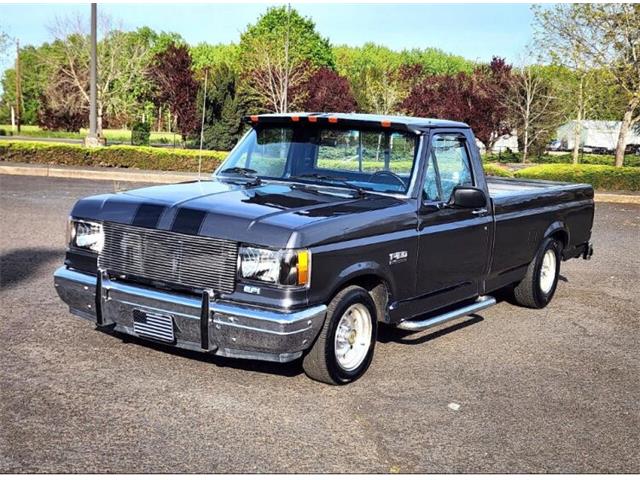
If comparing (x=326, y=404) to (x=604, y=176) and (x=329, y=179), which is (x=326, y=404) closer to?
(x=329, y=179)

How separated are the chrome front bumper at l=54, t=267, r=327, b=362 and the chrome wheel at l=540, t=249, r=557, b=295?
4.11 metres

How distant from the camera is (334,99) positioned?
152 feet

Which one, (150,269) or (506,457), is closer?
(506,457)

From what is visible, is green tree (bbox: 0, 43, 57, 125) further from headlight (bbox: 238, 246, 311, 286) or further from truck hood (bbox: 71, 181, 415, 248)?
headlight (bbox: 238, 246, 311, 286)

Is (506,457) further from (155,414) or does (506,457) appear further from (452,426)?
(155,414)

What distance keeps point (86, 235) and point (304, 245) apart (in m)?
1.80

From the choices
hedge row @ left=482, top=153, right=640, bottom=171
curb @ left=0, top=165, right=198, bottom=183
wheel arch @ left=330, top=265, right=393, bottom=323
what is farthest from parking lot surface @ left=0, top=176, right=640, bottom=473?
hedge row @ left=482, top=153, right=640, bottom=171

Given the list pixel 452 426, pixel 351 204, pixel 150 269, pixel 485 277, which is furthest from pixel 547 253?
pixel 150 269

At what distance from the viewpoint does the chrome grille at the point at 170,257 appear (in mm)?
4855

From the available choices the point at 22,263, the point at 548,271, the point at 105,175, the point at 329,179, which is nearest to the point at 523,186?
the point at 548,271

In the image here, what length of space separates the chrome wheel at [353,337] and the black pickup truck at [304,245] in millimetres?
11

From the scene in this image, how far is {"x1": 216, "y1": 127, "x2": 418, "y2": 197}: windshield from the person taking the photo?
20.1 ft

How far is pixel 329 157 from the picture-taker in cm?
640

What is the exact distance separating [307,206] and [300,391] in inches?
51.0
